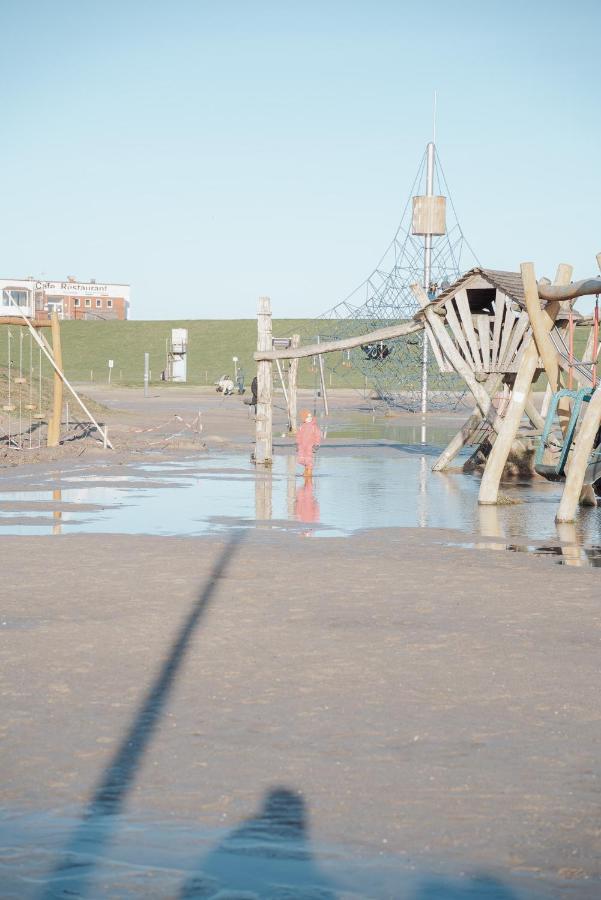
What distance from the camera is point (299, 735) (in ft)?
22.4

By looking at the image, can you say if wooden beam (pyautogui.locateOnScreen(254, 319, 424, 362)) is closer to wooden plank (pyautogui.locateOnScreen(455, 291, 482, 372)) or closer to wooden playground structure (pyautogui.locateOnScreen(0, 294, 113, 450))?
wooden plank (pyautogui.locateOnScreen(455, 291, 482, 372))

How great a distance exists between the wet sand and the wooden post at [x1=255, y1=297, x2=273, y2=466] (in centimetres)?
1434

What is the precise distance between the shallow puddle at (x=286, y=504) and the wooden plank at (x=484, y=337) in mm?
2341

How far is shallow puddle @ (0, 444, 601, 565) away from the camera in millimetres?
15914

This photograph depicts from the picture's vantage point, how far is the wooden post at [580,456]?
1634 centimetres

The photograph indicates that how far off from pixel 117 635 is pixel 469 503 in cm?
1114

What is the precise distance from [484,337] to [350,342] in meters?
2.79

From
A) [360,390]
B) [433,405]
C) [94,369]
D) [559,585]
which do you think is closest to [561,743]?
[559,585]

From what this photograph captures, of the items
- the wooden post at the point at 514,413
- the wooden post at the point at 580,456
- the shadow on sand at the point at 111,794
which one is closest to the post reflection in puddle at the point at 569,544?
the wooden post at the point at 580,456

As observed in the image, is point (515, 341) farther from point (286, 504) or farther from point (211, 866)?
point (211, 866)

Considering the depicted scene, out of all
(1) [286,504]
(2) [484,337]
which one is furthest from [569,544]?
(2) [484,337]

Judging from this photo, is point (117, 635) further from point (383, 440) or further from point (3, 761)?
point (383, 440)

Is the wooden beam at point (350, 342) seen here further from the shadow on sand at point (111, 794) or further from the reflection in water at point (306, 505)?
the shadow on sand at point (111, 794)

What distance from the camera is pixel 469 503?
19703 mm
